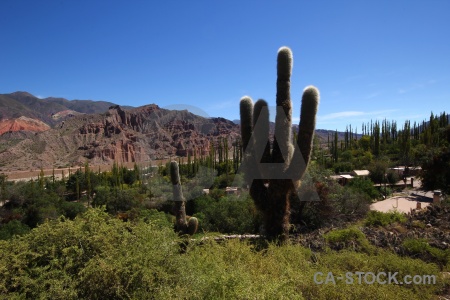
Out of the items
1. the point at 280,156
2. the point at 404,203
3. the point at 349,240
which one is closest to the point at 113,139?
the point at 404,203

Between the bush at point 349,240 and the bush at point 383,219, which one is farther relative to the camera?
the bush at point 383,219

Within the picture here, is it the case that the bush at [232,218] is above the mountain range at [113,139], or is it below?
below

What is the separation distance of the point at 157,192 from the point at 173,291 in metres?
21.1

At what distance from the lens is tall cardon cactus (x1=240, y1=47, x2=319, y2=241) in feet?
21.7

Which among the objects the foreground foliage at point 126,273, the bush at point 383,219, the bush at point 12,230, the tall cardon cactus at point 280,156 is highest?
the tall cardon cactus at point 280,156

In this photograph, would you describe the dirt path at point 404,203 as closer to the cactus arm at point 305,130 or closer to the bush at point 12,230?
the cactus arm at point 305,130

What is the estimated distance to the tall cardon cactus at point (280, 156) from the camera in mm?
6605

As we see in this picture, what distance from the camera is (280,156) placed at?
21.9 ft

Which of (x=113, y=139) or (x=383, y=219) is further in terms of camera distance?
(x=113, y=139)

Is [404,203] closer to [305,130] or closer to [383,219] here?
[383,219]

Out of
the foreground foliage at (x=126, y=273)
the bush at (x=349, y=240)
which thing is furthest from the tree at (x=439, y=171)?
the foreground foliage at (x=126, y=273)

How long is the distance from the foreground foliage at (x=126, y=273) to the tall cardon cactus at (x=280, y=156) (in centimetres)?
265

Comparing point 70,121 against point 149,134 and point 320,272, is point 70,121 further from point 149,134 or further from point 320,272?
point 320,272

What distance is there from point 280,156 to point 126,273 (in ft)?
14.8
